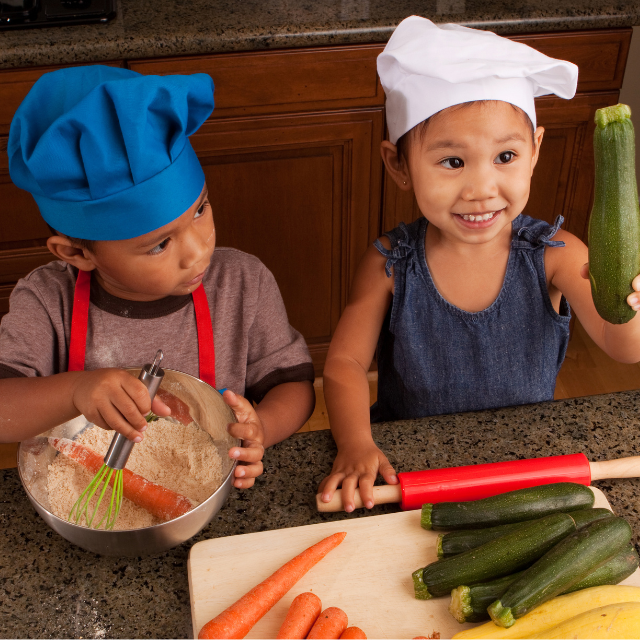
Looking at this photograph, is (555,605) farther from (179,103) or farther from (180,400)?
(179,103)

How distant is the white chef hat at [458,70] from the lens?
2.95 ft

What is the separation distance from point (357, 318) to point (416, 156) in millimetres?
289

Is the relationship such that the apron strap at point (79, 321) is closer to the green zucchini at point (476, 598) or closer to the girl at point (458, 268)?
the girl at point (458, 268)

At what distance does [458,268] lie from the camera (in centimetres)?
117

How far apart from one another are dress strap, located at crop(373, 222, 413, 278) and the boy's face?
34 cm

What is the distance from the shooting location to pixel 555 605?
0.65 m

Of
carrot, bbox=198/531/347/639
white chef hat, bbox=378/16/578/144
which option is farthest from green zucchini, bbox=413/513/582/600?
white chef hat, bbox=378/16/578/144

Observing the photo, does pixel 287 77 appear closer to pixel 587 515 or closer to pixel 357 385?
pixel 357 385

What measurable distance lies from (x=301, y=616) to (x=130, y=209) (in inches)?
19.5

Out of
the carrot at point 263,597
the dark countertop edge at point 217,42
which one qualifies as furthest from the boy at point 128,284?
the dark countertop edge at point 217,42

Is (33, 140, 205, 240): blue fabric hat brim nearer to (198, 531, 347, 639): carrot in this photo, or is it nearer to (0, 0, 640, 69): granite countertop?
(198, 531, 347, 639): carrot

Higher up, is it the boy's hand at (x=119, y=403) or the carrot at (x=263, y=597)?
the boy's hand at (x=119, y=403)

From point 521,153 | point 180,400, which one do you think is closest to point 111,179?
point 180,400

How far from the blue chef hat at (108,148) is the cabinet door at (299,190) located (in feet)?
2.95
